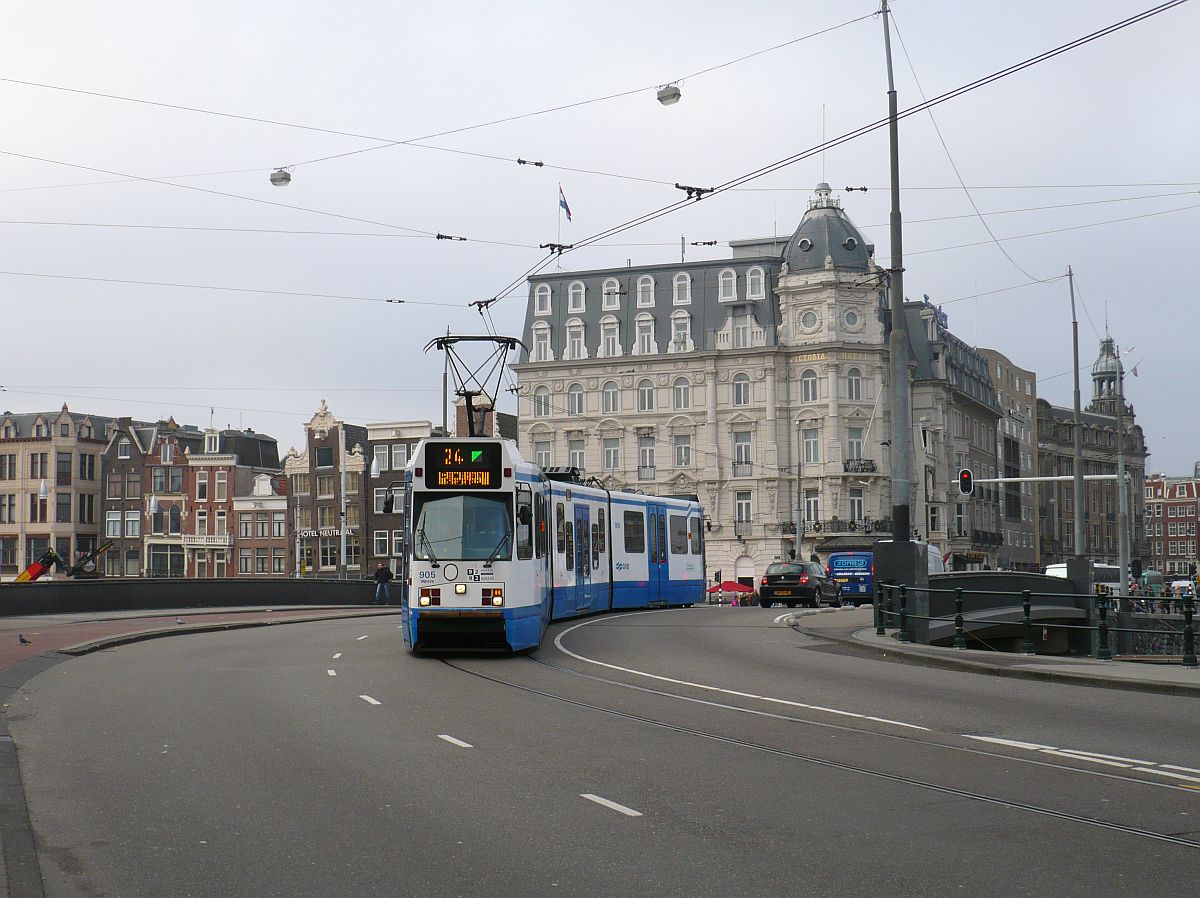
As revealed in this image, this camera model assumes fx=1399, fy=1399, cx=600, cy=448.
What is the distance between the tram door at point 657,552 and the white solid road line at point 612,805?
29465 millimetres

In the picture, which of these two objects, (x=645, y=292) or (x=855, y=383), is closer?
(x=855, y=383)

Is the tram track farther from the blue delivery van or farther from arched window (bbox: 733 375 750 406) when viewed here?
arched window (bbox: 733 375 750 406)

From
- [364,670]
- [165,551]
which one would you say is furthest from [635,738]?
[165,551]

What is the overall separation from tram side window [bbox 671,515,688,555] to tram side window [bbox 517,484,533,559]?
64.2 ft

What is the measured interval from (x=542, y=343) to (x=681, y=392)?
9.31m

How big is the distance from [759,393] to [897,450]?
55384mm

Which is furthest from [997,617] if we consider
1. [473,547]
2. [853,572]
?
[853,572]

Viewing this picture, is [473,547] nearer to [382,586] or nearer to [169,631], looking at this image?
[169,631]

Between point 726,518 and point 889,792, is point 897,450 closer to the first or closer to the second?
point 889,792

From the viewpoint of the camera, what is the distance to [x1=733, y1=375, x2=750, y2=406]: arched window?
8019 cm

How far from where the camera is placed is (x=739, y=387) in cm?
8044

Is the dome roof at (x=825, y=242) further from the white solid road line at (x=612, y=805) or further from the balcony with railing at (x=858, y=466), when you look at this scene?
the white solid road line at (x=612, y=805)

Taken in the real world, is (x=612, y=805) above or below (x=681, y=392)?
below

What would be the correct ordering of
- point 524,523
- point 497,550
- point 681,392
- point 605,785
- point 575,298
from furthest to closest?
point 575,298, point 681,392, point 524,523, point 497,550, point 605,785
